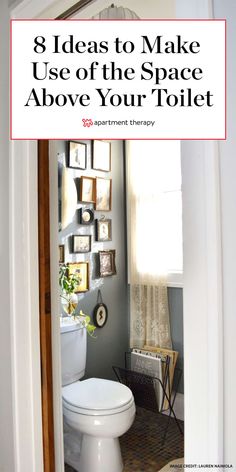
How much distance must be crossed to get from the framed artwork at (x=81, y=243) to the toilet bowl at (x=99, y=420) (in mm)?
915

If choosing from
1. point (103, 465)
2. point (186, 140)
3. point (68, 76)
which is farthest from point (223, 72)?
point (103, 465)

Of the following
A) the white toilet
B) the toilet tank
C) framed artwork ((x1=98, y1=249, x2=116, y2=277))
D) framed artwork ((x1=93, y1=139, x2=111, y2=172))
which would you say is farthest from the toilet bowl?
framed artwork ((x1=93, y1=139, x2=111, y2=172))

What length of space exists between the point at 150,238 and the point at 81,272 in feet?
1.81

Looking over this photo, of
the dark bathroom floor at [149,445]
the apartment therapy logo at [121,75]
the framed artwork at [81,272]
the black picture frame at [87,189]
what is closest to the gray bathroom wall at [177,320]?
the dark bathroom floor at [149,445]

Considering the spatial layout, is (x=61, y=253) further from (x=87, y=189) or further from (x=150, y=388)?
(x=150, y=388)

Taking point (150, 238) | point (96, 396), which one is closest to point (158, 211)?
point (150, 238)

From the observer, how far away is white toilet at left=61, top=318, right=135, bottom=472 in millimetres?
1760

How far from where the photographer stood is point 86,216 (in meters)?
2.58

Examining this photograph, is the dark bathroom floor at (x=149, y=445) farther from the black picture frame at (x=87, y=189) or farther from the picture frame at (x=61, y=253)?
the black picture frame at (x=87, y=189)

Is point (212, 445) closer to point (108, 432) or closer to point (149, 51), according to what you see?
point (149, 51)

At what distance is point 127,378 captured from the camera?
2.48 m

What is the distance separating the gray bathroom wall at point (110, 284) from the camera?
8.44 ft

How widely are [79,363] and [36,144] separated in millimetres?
1381

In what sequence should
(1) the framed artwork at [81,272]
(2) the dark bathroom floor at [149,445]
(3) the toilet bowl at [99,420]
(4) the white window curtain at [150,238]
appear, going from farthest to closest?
(4) the white window curtain at [150,238] → (1) the framed artwork at [81,272] → (2) the dark bathroom floor at [149,445] → (3) the toilet bowl at [99,420]
